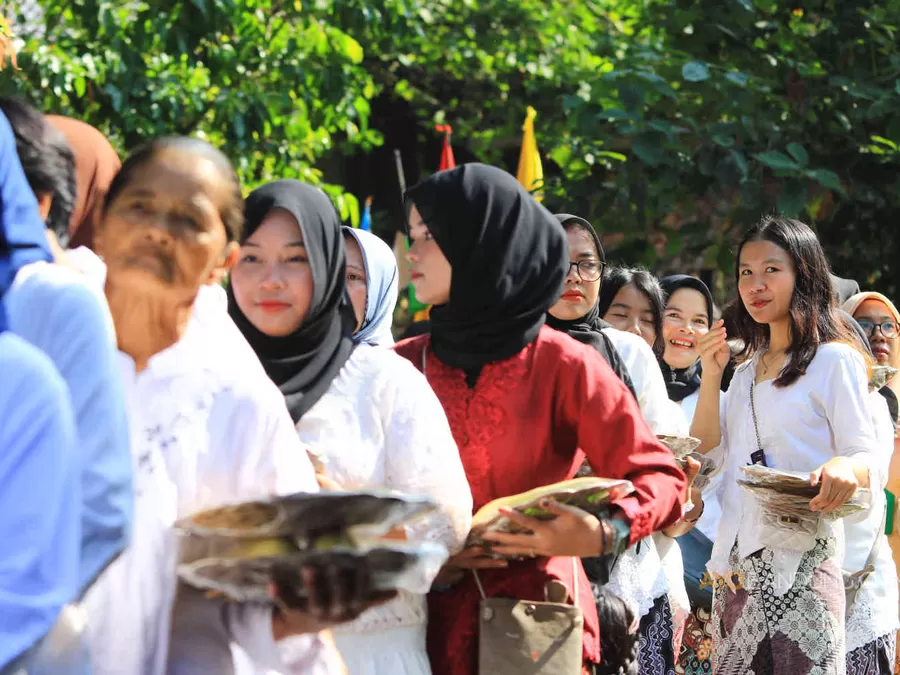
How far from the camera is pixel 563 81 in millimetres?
14656

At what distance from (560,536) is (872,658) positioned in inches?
124

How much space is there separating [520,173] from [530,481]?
8001mm

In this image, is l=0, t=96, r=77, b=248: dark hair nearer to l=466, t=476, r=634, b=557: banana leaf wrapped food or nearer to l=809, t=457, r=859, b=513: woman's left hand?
l=466, t=476, r=634, b=557: banana leaf wrapped food

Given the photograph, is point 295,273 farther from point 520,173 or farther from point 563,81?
point 563,81

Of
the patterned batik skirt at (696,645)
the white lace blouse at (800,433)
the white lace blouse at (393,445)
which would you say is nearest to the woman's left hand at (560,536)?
the white lace blouse at (393,445)

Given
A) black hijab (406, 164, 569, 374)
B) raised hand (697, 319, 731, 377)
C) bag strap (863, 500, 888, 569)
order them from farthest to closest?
bag strap (863, 500, 888, 569), raised hand (697, 319, 731, 377), black hijab (406, 164, 569, 374)

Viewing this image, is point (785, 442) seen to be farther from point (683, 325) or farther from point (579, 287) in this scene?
point (683, 325)

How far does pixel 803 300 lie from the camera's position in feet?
17.2

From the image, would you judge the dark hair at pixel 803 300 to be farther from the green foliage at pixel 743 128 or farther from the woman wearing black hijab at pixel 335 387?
the green foliage at pixel 743 128

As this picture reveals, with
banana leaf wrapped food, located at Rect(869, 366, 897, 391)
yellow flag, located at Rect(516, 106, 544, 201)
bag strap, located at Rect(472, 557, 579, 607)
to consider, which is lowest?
yellow flag, located at Rect(516, 106, 544, 201)

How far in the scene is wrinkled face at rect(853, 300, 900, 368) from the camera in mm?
6887

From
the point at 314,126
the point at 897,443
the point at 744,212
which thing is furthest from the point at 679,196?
the point at 897,443

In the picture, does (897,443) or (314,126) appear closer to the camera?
(897,443)

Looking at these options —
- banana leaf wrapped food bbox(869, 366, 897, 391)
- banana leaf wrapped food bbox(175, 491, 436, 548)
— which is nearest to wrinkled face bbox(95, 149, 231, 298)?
banana leaf wrapped food bbox(175, 491, 436, 548)
